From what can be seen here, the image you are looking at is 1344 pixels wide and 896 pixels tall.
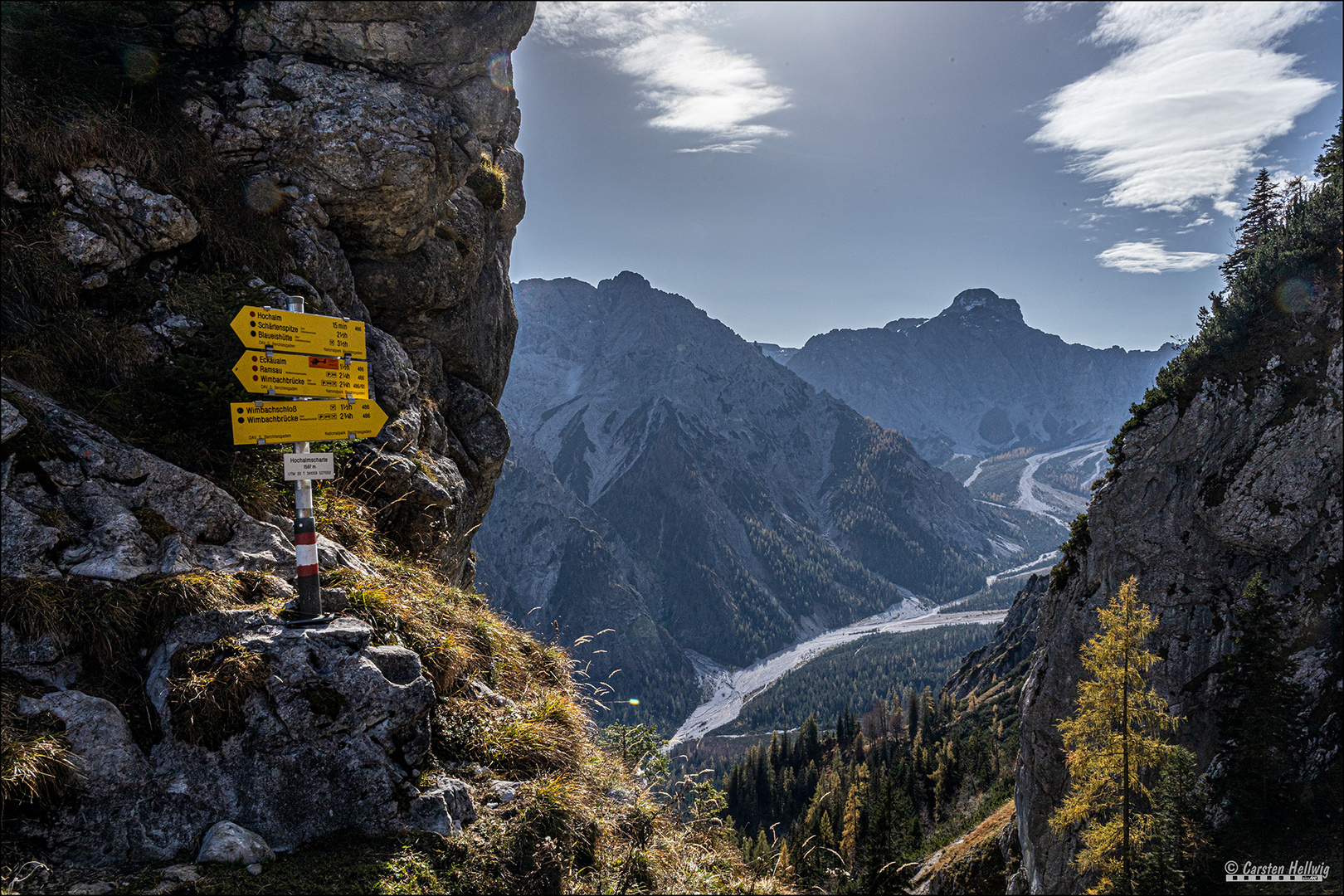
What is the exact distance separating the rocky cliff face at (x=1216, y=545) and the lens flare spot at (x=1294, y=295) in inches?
7.3

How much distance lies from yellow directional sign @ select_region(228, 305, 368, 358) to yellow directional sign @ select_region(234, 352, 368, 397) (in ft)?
0.46

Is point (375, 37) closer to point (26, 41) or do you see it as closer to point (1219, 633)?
point (26, 41)

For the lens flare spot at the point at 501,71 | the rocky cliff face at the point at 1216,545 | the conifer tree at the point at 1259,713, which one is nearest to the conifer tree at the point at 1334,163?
the rocky cliff face at the point at 1216,545

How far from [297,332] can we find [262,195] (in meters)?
9.87

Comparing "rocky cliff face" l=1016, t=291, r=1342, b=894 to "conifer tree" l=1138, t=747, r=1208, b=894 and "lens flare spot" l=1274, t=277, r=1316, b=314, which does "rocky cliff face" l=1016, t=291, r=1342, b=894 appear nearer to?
"lens flare spot" l=1274, t=277, r=1316, b=314

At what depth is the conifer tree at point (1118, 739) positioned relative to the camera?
20.8 m

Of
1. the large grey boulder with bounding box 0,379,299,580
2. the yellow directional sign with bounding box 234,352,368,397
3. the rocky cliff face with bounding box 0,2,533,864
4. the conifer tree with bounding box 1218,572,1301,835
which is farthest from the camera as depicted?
the conifer tree with bounding box 1218,572,1301,835

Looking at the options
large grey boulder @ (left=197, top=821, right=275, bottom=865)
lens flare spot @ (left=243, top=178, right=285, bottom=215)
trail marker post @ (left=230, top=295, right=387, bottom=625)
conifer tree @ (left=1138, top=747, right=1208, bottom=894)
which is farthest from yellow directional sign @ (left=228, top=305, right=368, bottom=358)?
conifer tree @ (left=1138, top=747, right=1208, bottom=894)

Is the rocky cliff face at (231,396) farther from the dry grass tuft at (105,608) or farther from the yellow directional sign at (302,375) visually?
the yellow directional sign at (302,375)

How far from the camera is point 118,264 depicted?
36.2 feet

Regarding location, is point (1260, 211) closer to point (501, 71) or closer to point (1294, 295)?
point (1294, 295)

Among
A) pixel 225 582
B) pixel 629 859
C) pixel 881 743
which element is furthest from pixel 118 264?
pixel 881 743

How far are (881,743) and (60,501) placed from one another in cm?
13666

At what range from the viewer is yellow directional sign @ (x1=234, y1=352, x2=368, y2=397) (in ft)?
26.2
